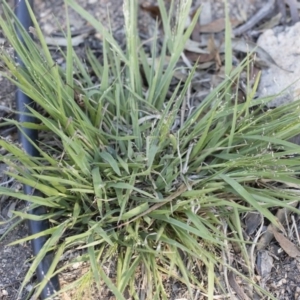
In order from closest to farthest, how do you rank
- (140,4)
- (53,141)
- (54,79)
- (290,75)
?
(54,79), (53,141), (290,75), (140,4)

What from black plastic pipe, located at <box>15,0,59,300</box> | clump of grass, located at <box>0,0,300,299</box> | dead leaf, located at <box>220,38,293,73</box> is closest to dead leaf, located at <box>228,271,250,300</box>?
clump of grass, located at <box>0,0,300,299</box>

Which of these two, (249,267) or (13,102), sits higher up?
(13,102)

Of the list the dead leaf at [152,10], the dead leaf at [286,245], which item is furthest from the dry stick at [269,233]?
the dead leaf at [152,10]

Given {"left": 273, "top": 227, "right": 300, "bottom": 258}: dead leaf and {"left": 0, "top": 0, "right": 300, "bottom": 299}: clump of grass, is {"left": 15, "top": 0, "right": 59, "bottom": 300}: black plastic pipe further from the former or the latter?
{"left": 273, "top": 227, "right": 300, "bottom": 258}: dead leaf

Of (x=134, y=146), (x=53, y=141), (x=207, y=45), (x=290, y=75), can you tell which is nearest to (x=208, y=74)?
(x=207, y=45)

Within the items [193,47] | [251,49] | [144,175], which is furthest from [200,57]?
[144,175]

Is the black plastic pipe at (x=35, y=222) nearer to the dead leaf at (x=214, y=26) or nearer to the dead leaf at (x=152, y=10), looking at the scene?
the dead leaf at (x=152, y=10)

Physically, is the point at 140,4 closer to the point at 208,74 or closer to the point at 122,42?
the point at 122,42
